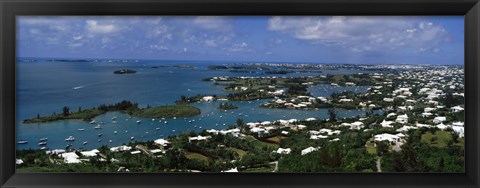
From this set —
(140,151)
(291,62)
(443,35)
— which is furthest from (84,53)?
(443,35)

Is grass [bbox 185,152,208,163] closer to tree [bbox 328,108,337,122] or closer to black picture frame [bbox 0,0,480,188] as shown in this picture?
black picture frame [bbox 0,0,480,188]

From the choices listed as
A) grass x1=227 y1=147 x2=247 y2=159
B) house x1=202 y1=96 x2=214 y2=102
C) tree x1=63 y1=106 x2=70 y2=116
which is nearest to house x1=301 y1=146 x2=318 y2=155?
grass x1=227 y1=147 x2=247 y2=159

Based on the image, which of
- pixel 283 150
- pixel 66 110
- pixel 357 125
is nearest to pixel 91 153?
pixel 66 110

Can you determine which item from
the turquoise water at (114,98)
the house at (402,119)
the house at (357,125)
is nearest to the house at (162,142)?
the turquoise water at (114,98)

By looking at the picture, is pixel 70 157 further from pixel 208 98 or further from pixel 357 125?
pixel 357 125

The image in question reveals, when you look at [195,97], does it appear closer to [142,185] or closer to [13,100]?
[142,185]

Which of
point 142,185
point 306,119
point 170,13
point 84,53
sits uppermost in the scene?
point 170,13
